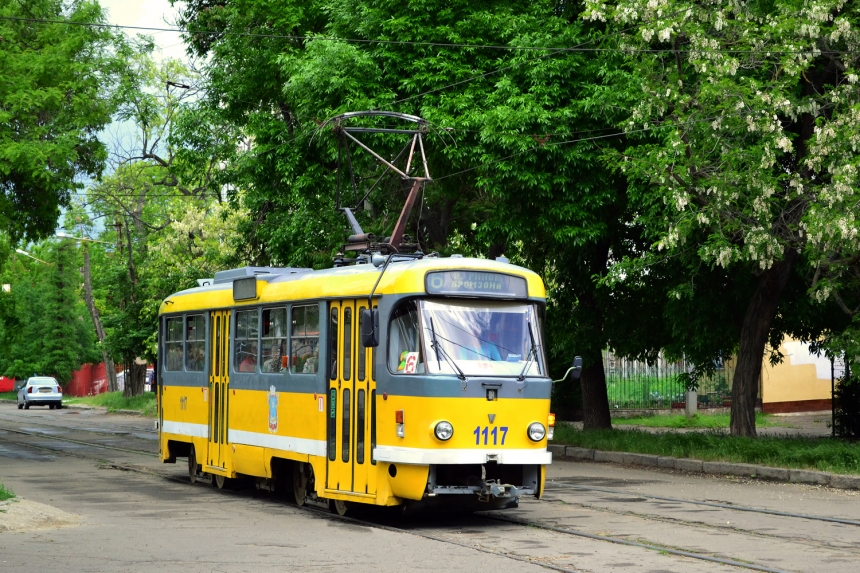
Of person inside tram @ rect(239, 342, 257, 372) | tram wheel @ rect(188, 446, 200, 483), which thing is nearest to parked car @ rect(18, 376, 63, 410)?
tram wheel @ rect(188, 446, 200, 483)

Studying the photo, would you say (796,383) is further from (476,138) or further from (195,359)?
(195,359)

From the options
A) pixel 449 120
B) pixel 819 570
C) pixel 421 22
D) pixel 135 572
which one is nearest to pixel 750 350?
pixel 449 120

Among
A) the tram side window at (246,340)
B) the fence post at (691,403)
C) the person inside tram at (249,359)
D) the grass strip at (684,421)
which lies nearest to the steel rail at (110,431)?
the grass strip at (684,421)

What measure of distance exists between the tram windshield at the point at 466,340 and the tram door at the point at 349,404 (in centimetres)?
57

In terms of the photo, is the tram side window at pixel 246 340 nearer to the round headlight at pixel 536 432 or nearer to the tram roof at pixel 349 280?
the tram roof at pixel 349 280

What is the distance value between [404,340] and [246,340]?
4.31 m

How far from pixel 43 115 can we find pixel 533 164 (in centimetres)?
1191

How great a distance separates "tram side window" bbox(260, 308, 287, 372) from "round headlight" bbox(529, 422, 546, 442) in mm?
3838

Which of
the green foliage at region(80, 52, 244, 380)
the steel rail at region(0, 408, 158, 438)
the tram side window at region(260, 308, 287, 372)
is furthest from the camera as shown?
the green foliage at region(80, 52, 244, 380)

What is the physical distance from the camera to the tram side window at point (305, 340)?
14.7 metres

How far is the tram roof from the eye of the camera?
13.3 m

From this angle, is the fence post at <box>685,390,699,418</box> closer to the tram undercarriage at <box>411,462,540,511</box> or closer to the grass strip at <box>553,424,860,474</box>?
the grass strip at <box>553,424,860,474</box>

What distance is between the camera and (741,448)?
20.4 meters

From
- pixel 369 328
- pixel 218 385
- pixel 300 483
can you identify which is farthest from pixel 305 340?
pixel 218 385
